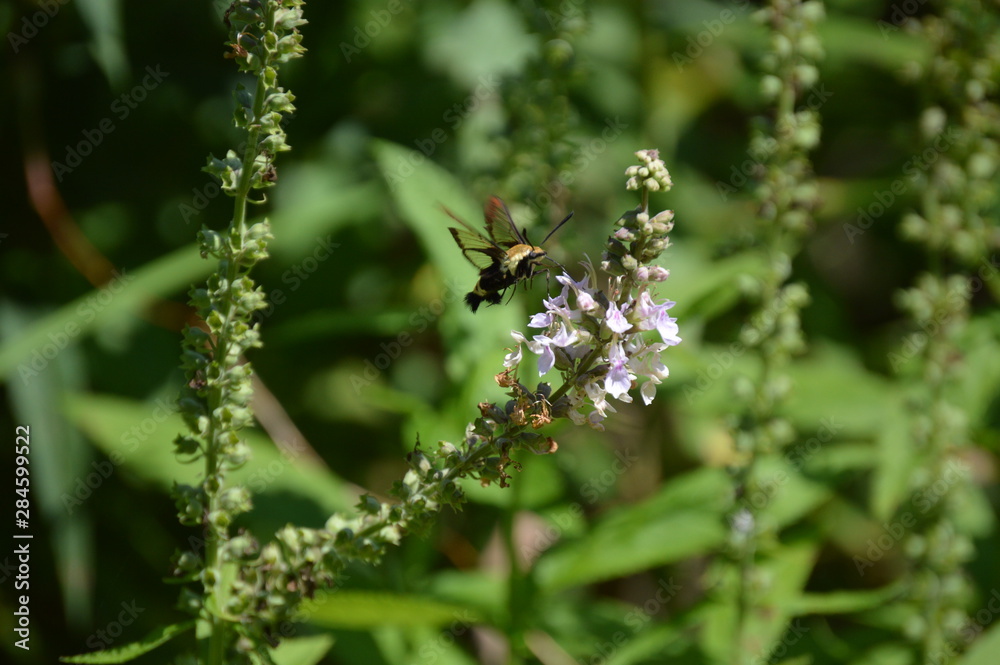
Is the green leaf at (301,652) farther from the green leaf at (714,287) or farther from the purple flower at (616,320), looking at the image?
the green leaf at (714,287)

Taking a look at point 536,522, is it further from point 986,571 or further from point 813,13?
point 813,13

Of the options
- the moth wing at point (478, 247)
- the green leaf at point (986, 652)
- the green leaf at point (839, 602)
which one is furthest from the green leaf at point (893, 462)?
the moth wing at point (478, 247)

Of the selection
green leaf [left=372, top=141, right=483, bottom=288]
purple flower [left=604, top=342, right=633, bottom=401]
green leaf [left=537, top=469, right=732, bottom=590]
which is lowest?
green leaf [left=537, top=469, right=732, bottom=590]

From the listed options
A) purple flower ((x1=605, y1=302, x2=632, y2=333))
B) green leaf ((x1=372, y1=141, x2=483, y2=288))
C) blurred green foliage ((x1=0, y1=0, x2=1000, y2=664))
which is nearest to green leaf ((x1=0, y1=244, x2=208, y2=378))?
blurred green foliage ((x1=0, y1=0, x2=1000, y2=664))

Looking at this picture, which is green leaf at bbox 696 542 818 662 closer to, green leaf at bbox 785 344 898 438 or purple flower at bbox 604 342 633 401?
green leaf at bbox 785 344 898 438

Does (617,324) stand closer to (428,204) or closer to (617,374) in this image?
(617,374)

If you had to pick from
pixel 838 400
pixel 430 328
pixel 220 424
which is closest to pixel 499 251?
pixel 220 424
